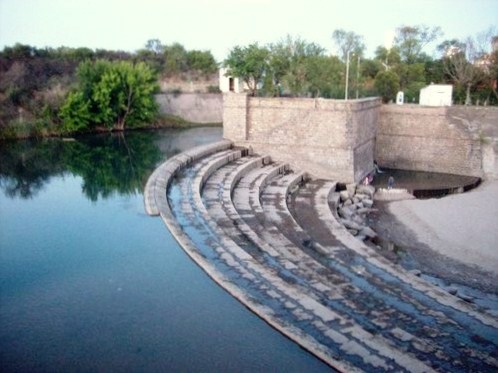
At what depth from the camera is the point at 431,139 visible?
70.4 feet

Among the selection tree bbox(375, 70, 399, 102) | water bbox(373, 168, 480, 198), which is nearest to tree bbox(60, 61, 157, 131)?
tree bbox(375, 70, 399, 102)

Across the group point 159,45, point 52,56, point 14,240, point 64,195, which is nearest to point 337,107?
point 64,195

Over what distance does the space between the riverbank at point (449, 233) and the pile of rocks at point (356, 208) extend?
0.41 meters

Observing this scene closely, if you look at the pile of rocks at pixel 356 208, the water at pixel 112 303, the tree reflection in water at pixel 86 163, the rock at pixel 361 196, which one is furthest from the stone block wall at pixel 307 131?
the water at pixel 112 303

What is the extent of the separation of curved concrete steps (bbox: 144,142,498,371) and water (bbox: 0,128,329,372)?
409 millimetres

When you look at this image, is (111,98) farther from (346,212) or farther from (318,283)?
(318,283)

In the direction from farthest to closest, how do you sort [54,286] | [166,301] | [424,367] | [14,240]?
[14,240] → [54,286] → [166,301] → [424,367]

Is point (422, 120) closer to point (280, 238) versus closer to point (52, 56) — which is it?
point (280, 238)

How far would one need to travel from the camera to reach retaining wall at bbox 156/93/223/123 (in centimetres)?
3325

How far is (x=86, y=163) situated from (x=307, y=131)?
904 centimetres

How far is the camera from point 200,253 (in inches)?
341

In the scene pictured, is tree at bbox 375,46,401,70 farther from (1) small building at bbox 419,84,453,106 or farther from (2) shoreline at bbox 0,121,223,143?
(2) shoreline at bbox 0,121,223,143

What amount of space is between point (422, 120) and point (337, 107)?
20.6 ft

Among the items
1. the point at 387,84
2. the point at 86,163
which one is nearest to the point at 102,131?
the point at 86,163
